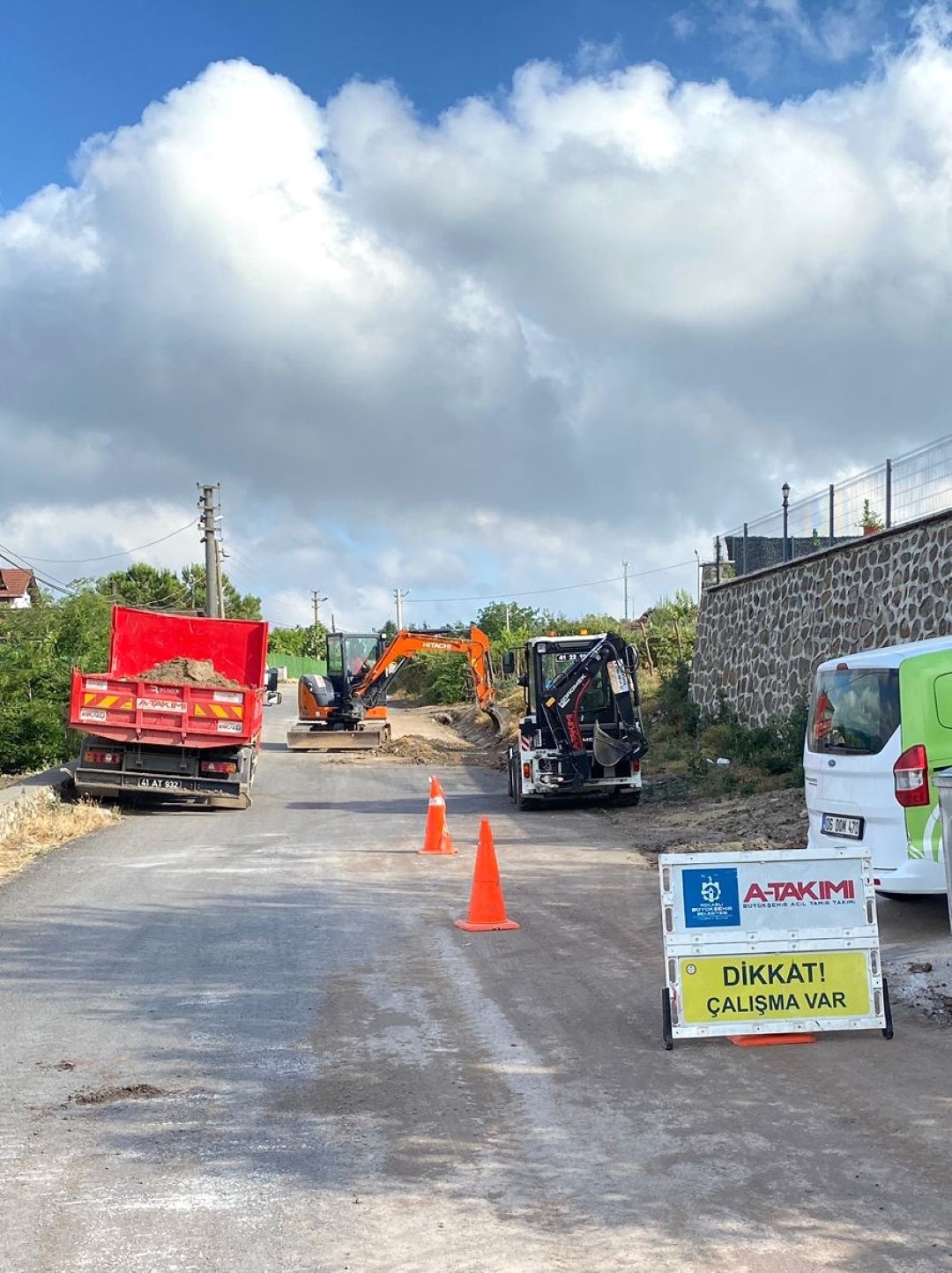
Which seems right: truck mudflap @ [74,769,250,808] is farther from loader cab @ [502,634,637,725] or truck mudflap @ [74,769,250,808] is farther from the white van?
the white van

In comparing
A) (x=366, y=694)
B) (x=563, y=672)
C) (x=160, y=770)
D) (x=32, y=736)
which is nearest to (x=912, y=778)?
(x=563, y=672)

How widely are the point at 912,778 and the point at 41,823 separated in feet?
38.0

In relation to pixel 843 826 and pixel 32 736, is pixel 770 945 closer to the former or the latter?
pixel 843 826

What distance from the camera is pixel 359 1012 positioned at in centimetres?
747

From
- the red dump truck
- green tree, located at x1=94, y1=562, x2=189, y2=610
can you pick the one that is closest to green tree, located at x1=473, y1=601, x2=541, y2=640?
green tree, located at x1=94, y1=562, x2=189, y2=610

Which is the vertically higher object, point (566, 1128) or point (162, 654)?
point (162, 654)

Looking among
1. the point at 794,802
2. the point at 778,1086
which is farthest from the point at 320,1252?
the point at 794,802

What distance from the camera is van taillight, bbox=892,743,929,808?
29.9 feet

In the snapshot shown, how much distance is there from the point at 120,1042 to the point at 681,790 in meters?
14.6

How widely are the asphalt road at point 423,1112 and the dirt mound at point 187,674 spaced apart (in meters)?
9.54

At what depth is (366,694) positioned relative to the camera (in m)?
33.8

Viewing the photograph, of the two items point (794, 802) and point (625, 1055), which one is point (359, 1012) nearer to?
point (625, 1055)

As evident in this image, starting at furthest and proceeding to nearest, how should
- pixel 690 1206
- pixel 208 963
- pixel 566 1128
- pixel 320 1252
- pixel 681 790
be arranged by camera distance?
1. pixel 681 790
2. pixel 208 963
3. pixel 566 1128
4. pixel 690 1206
5. pixel 320 1252

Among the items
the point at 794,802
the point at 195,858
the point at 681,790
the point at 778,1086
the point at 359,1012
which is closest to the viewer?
the point at 778,1086
